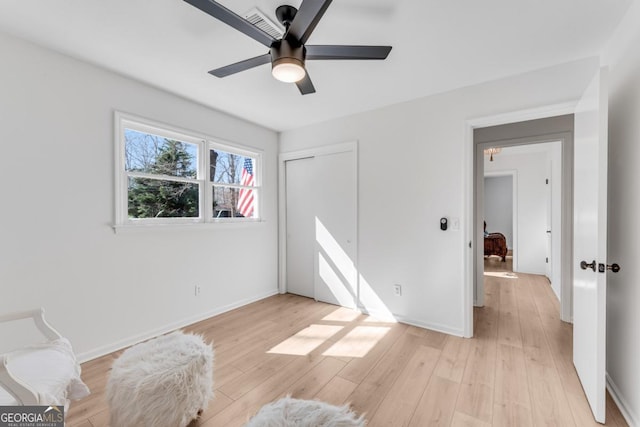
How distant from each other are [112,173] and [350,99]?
246 cm

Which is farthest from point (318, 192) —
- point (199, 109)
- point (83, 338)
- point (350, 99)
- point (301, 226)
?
point (83, 338)

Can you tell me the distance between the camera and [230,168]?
3.50 m

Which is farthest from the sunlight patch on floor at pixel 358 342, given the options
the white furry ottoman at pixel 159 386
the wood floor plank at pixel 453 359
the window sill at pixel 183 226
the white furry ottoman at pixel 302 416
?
the window sill at pixel 183 226

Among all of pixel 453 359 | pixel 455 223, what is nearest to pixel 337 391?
pixel 453 359

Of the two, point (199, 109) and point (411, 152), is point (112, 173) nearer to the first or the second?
point (199, 109)

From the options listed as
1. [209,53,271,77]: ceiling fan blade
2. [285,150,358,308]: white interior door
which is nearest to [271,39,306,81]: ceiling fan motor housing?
[209,53,271,77]: ceiling fan blade

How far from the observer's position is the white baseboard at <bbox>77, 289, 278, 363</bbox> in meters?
2.24

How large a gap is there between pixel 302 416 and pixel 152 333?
2260 millimetres

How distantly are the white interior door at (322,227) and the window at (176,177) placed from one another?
697 millimetres

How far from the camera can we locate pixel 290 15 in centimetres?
162

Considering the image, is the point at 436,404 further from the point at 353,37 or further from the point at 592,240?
the point at 353,37

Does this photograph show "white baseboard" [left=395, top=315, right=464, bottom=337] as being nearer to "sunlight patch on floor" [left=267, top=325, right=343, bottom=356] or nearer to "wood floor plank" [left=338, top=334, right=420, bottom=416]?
"wood floor plank" [left=338, top=334, right=420, bottom=416]

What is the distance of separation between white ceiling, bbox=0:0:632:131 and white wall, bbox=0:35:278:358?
242 mm

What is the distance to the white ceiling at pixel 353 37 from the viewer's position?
1626mm
